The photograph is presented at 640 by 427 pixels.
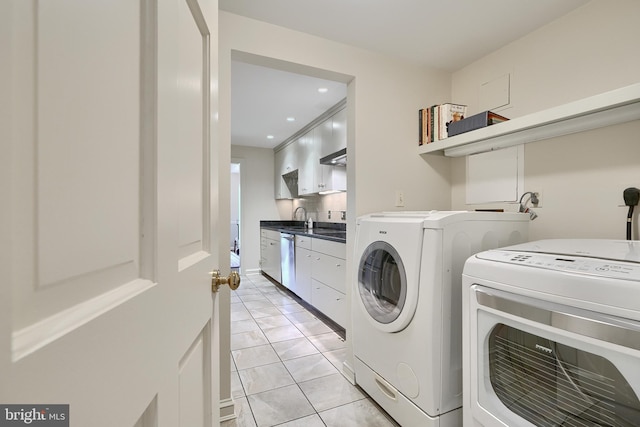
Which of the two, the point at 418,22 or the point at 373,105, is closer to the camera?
the point at 418,22

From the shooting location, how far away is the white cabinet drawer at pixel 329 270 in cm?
256

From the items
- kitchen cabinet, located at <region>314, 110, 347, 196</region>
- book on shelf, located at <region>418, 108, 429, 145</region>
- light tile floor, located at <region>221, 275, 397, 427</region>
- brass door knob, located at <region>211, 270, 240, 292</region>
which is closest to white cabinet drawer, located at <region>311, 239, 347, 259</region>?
light tile floor, located at <region>221, 275, 397, 427</region>

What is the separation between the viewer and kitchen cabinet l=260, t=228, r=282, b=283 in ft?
14.1

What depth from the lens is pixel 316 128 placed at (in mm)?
3799

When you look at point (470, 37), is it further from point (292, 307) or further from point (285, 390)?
point (292, 307)

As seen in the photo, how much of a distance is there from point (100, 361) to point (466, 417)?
134cm

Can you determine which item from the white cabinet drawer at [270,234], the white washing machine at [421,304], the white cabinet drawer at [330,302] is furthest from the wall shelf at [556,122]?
the white cabinet drawer at [270,234]

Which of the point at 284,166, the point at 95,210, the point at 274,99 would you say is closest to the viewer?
the point at 95,210

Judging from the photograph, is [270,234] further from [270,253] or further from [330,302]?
[330,302]

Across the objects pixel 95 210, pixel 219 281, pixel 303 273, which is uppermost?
pixel 95 210

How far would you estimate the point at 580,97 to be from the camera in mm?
1562

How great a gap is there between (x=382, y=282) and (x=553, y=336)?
0.88 m

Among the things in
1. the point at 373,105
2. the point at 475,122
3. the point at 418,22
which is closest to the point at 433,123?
the point at 475,122

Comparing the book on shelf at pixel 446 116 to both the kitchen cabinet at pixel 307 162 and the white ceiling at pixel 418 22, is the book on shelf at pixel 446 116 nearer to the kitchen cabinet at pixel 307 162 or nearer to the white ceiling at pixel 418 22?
the white ceiling at pixel 418 22
